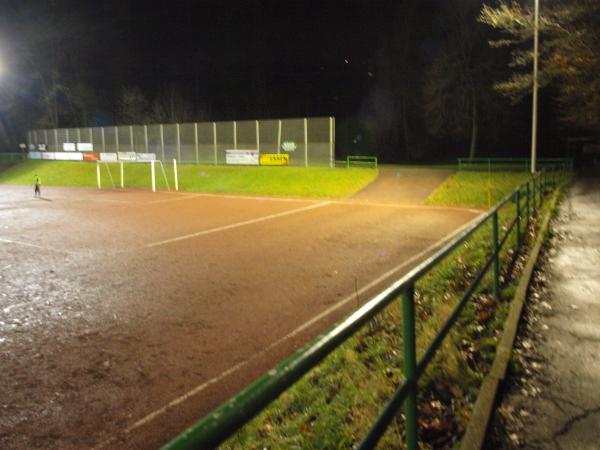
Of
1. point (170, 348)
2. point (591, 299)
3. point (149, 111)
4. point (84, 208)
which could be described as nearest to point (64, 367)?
point (170, 348)

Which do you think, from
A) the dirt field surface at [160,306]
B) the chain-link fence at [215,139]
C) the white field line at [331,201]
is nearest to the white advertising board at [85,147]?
the chain-link fence at [215,139]

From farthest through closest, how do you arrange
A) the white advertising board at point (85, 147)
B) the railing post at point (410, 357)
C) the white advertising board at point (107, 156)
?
1. the white advertising board at point (85, 147)
2. the white advertising board at point (107, 156)
3. the railing post at point (410, 357)

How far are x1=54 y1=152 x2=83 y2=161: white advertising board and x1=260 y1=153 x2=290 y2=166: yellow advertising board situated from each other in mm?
18530

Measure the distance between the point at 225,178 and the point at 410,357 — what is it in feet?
98.9

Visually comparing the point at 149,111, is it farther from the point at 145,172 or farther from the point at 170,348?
the point at 170,348

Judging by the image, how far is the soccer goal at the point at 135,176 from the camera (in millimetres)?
33569

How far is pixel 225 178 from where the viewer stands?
32.1 meters

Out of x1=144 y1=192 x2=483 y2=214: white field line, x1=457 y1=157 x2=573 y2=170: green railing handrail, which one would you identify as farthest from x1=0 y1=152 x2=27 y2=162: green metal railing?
x1=457 y1=157 x2=573 y2=170: green railing handrail

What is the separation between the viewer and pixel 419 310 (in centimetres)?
662

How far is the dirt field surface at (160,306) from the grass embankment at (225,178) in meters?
9.68

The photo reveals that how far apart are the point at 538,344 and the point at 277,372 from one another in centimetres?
419

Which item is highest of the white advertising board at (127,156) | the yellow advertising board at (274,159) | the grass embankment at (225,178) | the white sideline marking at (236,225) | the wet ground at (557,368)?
the white advertising board at (127,156)

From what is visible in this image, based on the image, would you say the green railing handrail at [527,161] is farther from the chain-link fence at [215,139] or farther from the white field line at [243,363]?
the white field line at [243,363]

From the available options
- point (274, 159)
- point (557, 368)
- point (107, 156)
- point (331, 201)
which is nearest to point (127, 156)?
point (107, 156)
